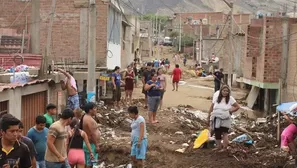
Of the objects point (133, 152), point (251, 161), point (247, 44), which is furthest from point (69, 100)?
point (247, 44)

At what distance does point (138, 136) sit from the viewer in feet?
30.2

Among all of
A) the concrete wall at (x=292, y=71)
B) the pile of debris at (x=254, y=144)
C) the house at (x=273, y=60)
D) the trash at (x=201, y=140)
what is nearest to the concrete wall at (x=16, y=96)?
the pile of debris at (x=254, y=144)

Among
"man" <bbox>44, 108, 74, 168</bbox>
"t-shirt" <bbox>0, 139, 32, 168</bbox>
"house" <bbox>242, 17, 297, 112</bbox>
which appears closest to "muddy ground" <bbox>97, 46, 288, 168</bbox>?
"house" <bbox>242, 17, 297, 112</bbox>

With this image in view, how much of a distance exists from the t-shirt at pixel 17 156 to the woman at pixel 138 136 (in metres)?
3.80

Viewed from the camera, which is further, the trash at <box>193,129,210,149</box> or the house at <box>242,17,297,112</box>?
the house at <box>242,17,297,112</box>

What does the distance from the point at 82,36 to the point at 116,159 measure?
11451 millimetres

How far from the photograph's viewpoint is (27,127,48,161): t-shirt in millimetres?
7566

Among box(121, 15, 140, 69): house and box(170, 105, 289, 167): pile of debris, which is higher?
box(121, 15, 140, 69): house

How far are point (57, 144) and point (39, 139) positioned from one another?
506 mm

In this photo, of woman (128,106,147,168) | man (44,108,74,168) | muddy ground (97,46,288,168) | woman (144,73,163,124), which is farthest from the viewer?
woman (144,73,163,124)

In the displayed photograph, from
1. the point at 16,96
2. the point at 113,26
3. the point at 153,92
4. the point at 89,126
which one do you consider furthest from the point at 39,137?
the point at 113,26

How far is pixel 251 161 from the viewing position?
9.74 m

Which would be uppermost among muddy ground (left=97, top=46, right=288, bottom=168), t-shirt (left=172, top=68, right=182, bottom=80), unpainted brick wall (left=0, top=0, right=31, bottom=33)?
unpainted brick wall (left=0, top=0, right=31, bottom=33)

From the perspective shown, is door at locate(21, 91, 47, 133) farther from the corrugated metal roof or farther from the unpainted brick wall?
the unpainted brick wall
